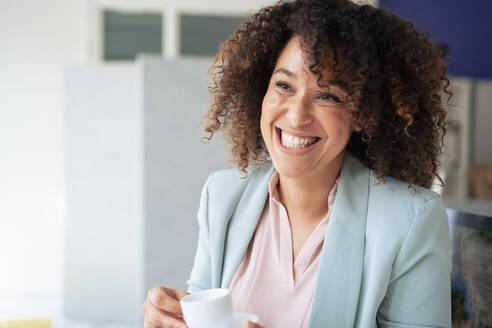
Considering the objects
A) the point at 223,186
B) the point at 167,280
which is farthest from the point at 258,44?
the point at 167,280

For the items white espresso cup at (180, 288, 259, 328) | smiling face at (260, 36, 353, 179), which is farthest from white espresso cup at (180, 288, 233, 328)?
smiling face at (260, 36, 353, 179)

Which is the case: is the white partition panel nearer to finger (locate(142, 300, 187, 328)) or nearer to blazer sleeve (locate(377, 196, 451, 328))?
finger (locate(142, 300, 187, 328))

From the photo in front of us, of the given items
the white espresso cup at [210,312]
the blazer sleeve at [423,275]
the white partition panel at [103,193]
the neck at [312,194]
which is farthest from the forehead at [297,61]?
the white partition panel at [103,193]

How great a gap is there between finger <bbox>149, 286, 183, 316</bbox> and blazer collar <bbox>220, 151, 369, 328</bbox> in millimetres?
213

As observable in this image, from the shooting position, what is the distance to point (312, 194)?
1204 mm

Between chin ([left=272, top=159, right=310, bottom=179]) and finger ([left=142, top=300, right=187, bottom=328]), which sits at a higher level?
chin ([left=272, top=159, right=310, bottom=179])

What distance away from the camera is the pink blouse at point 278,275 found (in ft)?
3.67

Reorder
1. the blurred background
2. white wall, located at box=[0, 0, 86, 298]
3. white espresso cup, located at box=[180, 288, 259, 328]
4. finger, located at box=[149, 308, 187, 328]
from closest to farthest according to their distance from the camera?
1. white espresso cup, located at box=[180, 288, 259, 328]
2. finger, located at box=[149, 308, 187, 328]
3. the blurred background
4. white wall, located at box=[0, 0, 86, 298]

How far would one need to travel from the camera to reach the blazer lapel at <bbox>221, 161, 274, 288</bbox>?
1188 mm

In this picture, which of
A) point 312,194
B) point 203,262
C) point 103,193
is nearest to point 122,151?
point 103,193

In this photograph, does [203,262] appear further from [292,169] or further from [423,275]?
[423,275]

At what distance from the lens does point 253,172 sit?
4.39ft

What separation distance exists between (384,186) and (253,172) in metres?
0.39

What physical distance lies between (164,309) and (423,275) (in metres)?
0.59
